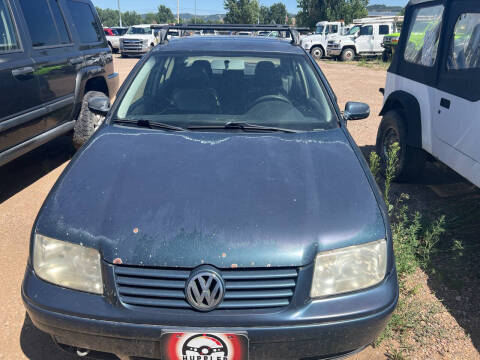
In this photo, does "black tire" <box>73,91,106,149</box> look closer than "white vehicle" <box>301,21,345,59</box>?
Yes

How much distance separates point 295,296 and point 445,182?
365cm

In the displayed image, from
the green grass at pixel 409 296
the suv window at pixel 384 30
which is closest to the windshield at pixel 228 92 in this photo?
the green grass at pixel 409 296

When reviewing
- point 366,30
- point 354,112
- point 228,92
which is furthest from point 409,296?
point 366,30

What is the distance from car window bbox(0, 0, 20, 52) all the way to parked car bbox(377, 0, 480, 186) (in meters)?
3.80

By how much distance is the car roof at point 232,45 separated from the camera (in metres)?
3.08

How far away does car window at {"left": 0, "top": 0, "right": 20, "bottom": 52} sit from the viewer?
3658 mm

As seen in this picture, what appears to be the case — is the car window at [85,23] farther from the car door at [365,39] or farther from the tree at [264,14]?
the tree at [264,14]

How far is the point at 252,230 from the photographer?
5.59ft

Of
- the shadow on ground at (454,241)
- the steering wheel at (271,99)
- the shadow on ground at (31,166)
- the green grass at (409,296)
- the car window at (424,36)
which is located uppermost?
the car window at (424,36)

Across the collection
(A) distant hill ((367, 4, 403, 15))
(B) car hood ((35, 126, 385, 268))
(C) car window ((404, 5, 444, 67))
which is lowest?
(A) distant hill ((367, 4, 403, 15))

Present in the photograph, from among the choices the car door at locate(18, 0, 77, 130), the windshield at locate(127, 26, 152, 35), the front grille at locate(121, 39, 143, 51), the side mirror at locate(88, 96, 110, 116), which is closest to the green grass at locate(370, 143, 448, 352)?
the side mirror at locate(88, 96, 110, 116)

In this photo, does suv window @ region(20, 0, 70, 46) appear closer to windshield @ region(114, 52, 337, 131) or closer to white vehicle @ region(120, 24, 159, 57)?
windshield @ region(114, 52, 337, 131)

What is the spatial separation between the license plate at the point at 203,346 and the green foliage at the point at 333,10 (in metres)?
39.1

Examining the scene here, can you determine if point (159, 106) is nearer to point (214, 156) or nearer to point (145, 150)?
point (145, 150)
